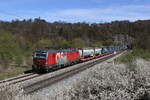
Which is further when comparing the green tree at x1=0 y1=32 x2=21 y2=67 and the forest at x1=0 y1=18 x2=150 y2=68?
the forest at x1=0 y1=18 x2=150 y2=68

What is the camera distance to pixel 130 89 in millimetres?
8953

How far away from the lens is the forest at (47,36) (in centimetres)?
Result: 3724

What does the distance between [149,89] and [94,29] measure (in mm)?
131496

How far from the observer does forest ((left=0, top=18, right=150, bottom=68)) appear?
3724cm

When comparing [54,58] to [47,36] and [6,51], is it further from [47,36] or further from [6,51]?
[47,36]

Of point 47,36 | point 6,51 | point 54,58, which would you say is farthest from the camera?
point 47,36

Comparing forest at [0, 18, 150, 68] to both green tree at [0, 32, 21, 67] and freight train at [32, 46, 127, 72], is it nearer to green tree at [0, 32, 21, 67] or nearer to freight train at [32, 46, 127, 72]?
green tree at [0, 32, 21, 67]

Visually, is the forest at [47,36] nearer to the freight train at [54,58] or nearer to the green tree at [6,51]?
the green tree at [6,51]

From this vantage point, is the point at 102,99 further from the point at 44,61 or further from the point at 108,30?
the point at 108,30

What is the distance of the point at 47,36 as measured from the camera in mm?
81875

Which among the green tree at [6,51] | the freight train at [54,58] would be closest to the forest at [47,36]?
the green tree at [6,51]

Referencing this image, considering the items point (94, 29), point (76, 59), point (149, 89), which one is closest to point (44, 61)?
point (76, 59)

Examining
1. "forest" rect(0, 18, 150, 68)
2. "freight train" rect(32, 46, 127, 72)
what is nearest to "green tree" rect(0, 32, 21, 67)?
"forest" rect(0, 18, 150, 68)

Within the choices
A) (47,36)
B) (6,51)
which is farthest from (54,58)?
(47,36)
